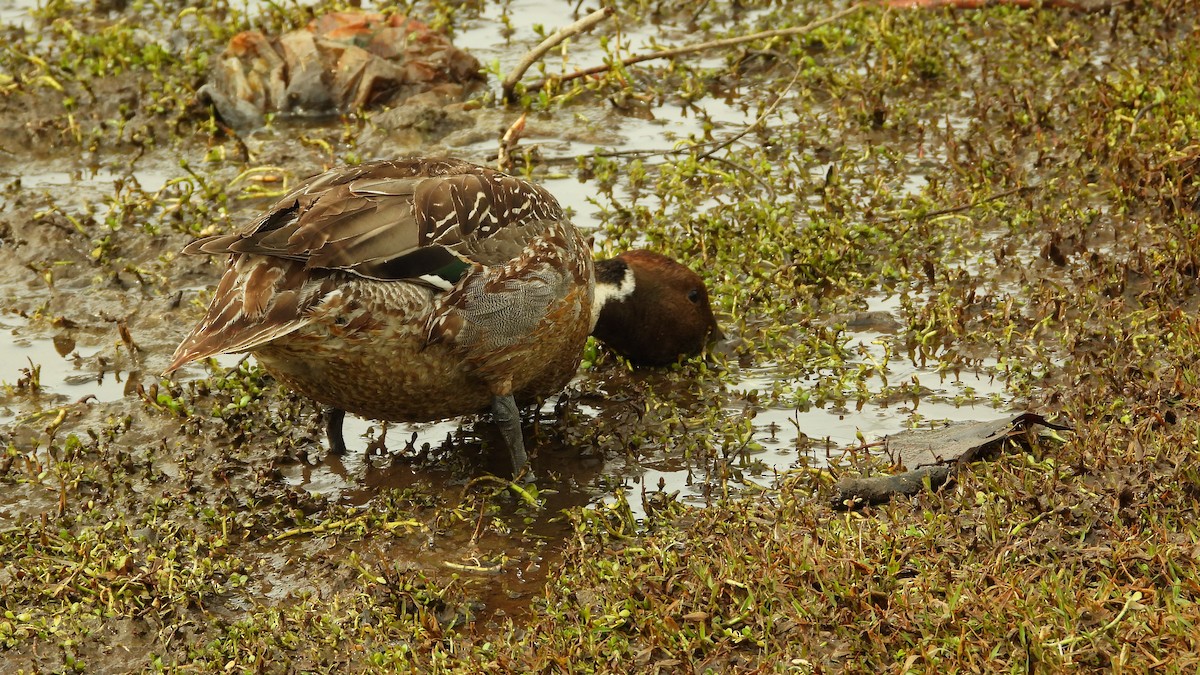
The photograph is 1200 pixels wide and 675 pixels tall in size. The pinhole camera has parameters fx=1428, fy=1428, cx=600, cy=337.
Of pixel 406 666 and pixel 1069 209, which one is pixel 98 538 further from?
pixel 1069 209

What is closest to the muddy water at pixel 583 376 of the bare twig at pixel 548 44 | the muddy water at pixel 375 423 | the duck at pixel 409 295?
the muddy water at pixel 375 423

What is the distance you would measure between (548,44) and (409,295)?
Answer: 3.72m

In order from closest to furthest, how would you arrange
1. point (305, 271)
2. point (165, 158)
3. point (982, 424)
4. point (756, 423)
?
point (305, 271) → point (982, 424) → point (756, 423) → point (165, 158)

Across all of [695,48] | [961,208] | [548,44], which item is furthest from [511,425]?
[695,48]

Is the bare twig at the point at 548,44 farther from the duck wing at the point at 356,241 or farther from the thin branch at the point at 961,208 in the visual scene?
the duck wing at the point at 356,241

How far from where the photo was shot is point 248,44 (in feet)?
30.5

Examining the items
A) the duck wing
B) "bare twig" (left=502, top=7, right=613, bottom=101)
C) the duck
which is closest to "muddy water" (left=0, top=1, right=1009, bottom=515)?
"bare twig" (left=502, top=7, right=613, bottom=101)

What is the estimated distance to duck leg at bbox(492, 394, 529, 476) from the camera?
5.76 metres

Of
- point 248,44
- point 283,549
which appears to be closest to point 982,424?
point 283,549

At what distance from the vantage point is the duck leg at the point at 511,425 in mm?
5758

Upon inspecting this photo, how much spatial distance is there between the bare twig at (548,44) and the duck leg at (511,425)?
11.0 ft

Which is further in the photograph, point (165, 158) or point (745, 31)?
point (745, 31)

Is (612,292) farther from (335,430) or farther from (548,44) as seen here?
(548,44)

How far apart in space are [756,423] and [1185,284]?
2.12 metres
